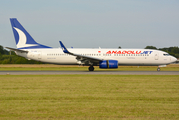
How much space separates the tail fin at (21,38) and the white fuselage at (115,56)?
1409 millimetres

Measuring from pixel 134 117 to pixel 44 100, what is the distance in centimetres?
430

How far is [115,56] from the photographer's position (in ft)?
101

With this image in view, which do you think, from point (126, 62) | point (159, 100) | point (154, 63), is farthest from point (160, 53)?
point (159, 100)

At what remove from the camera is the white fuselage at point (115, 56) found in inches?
1216

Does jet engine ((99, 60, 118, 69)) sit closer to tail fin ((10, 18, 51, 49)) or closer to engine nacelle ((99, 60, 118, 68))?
engine nacelle ((99, 60, 118, 68))

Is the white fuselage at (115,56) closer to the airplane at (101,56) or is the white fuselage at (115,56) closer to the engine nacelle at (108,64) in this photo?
the airplane at (101,56)

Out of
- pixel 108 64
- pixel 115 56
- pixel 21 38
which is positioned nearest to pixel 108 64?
pixel 108 64

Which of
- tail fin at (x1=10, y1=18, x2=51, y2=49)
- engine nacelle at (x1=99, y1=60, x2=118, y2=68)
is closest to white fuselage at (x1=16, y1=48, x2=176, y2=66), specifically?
tail fin at (x1=10, y1=18, x2=51, y2=49)

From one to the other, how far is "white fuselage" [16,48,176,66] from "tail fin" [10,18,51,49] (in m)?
1.41

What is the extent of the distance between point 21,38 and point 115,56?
15.2 metres

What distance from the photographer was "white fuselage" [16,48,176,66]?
1216 inches

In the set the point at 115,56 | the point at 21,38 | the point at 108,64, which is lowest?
the point at 108,64

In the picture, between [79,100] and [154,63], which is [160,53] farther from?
[79,100]

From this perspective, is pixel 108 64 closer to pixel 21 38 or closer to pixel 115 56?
pixel 115 56
